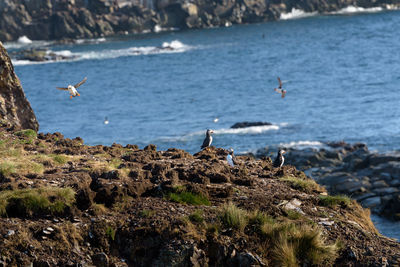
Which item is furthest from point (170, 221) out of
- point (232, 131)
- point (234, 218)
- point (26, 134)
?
point (232, 131)

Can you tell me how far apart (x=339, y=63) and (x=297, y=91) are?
20.5 m

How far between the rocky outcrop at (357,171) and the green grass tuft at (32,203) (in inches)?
661

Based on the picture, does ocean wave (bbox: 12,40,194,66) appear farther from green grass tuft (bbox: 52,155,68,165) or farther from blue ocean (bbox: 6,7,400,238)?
green grass tuft (bbox: 52,155,68,165)

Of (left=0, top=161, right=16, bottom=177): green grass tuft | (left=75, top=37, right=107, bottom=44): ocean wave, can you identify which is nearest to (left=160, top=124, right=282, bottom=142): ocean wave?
(left=0, top=161, right=16, bottom=177): green grass tuft

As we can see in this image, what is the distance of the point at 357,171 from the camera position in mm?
34094

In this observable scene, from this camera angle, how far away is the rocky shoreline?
430 ft

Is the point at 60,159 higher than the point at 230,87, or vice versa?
the point at 60,159

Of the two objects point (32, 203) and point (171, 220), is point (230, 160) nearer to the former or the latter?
point (171, 220)

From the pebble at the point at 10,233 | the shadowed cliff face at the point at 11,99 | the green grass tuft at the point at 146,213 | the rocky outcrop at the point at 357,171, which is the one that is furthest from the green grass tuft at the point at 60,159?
the rocky outcrop at the point at 357,171

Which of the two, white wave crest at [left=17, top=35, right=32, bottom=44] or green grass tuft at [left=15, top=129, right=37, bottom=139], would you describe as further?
white wave crest at [left=17, top=35, right=32, bottom=44]

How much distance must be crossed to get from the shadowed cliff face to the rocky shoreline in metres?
112

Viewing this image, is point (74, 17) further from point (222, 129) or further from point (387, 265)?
point (387, 265)

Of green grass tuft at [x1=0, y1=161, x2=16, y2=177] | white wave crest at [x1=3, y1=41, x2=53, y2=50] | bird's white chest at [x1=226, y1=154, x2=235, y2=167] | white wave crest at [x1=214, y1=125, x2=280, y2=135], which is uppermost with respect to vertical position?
green grass tuft at [x1=0, y1=161, x2=16, y2=177]

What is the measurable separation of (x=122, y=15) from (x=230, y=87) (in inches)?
3038
